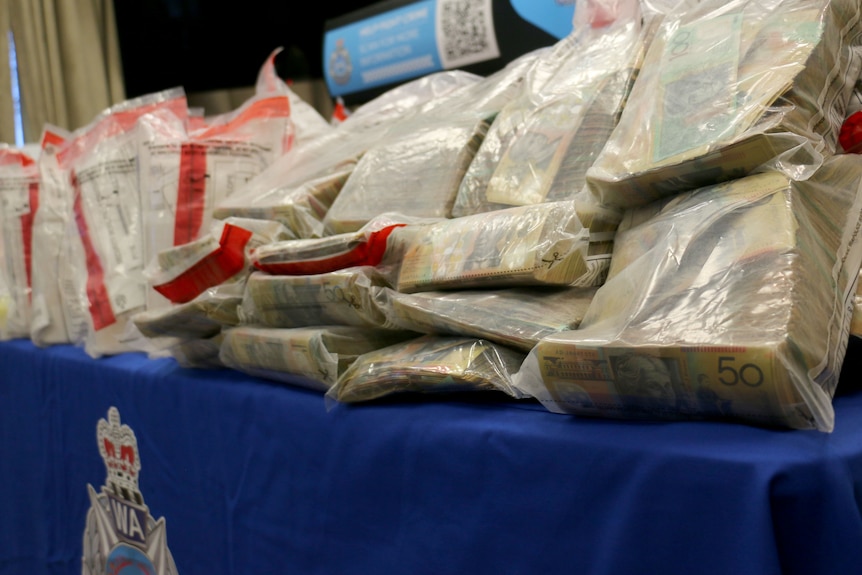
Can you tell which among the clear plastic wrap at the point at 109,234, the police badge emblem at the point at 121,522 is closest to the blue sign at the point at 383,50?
the clear plastic wrap at the point at 109,234

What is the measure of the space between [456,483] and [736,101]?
1.38 ft

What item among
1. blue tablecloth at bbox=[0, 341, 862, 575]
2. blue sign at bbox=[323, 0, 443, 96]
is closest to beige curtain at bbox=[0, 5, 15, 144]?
blue sign at bbox=[323, 0, 443, 96]

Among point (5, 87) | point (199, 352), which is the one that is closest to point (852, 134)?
point (199, 352)

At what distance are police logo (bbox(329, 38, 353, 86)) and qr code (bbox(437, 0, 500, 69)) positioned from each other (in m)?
0.44

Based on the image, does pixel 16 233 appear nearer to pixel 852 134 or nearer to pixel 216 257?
pixel 216 257

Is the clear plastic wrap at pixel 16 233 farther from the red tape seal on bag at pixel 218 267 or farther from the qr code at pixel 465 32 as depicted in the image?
the qr code at pixel 465 32

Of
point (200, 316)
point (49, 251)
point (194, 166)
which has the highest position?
point (194, 166)

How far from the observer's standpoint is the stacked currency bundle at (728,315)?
0.51 meters

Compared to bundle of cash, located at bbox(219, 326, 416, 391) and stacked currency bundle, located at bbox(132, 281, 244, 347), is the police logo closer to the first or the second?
stacked currency bundle, located at bbox(132, 281, 244, 347)

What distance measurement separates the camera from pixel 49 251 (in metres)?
1.68

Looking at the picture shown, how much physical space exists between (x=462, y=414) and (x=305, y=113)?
3.66ft

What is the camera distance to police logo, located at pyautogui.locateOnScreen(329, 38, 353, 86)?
2.67 meters

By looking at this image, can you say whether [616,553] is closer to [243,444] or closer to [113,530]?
[243,444]

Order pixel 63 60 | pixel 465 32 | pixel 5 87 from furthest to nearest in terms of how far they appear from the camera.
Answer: pixel 63 60
pixel 5 87
pixel 465 32
